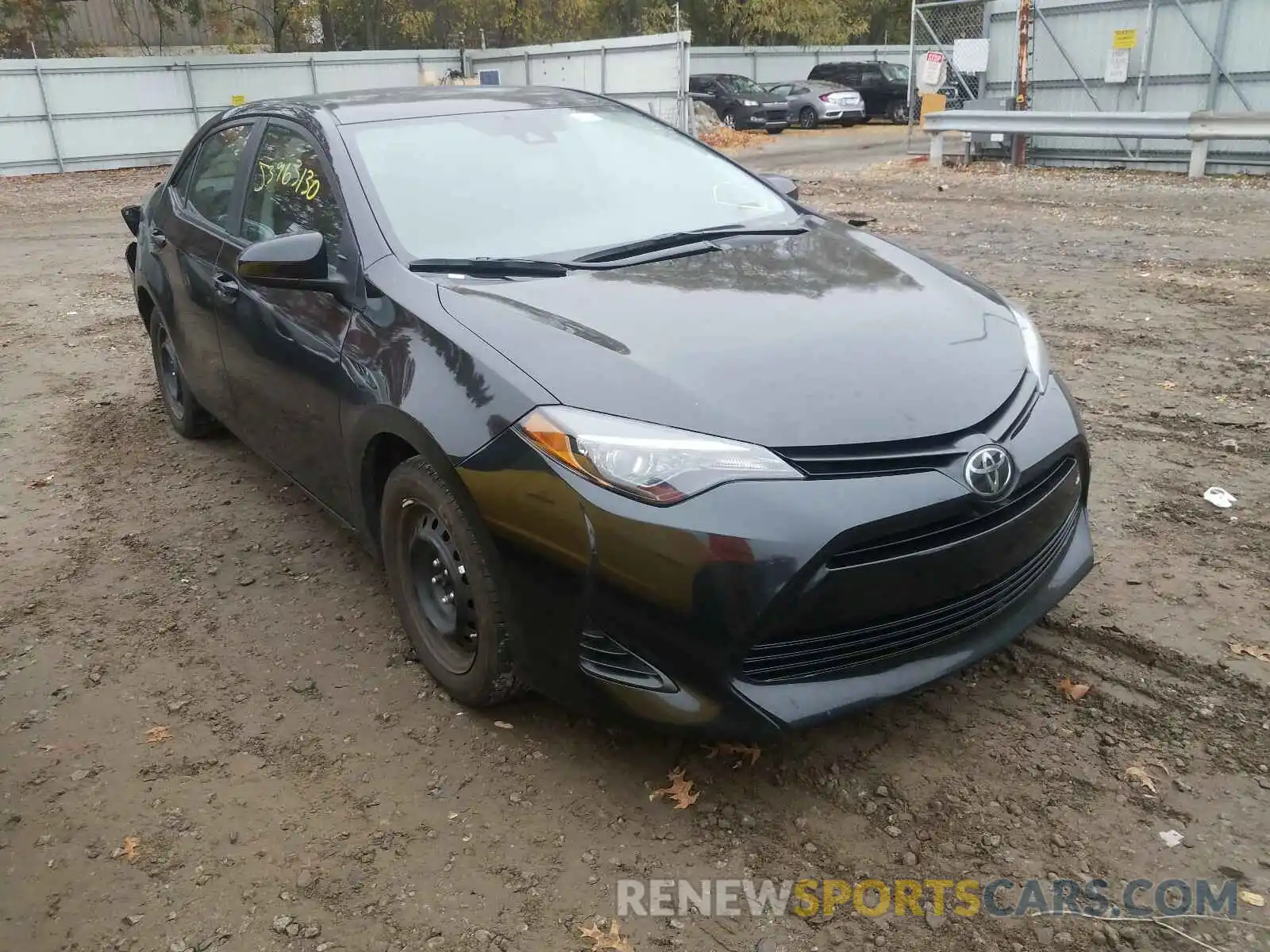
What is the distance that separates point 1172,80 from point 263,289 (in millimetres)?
14024

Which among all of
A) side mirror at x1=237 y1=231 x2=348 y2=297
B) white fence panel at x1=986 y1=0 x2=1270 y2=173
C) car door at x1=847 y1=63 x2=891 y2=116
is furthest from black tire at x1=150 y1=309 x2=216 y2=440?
car door at x1=847 y1=63 x2=891 y2=116

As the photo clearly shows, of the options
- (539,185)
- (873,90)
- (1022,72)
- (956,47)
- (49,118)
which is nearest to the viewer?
(539,185)

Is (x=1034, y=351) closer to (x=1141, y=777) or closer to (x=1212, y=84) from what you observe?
(x=1141, y=777)

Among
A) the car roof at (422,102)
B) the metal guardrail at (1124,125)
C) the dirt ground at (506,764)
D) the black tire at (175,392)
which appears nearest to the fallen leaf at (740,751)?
the dirt ground at (506,764)

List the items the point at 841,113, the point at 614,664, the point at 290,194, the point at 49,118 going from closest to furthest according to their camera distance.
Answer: the point at 614,664 → the point at 290,194 → the point at 49,118 → the point at 841,113

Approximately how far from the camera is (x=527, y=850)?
8.36 feet

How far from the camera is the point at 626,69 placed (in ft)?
72.4

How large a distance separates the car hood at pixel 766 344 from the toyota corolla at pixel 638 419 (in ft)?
0.04

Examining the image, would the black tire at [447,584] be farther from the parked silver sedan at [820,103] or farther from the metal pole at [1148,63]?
the parked silver sedan at [820,103]

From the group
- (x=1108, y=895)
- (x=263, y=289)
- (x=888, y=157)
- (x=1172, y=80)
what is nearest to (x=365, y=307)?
(x=263, y=289)

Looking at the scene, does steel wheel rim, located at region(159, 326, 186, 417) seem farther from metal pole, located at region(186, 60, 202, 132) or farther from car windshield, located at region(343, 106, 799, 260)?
metal pole, located at region(186, 60, 202, 132)

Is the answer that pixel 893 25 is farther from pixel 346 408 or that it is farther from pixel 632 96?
pixel 346 408

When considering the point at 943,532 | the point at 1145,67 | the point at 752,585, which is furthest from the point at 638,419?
the point at 1145,67

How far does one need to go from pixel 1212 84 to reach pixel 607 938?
14.7 metres
